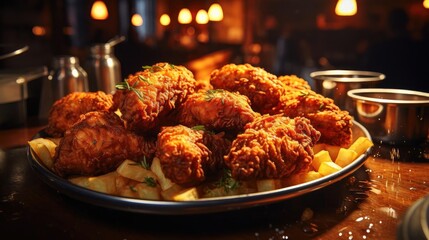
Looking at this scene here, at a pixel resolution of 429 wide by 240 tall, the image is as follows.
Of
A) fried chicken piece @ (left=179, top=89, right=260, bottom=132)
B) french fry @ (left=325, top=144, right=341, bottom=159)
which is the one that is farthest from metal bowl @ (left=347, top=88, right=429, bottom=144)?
fried chicken piece @ (left=179, top=89, right=260, bottom=132)

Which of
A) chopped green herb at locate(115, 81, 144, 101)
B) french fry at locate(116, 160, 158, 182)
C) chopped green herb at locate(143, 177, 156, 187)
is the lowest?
chopped green herb at locate(143, 177, 156, 187)

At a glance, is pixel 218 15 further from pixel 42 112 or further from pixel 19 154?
pixel 19 154

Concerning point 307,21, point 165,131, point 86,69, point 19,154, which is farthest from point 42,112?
point 307,21

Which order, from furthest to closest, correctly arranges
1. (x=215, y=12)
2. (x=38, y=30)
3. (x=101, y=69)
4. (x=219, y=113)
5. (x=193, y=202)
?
(x=38, y=30), (x=215, y=12), (x=101, y=69), (x=219, y=113), (x=193, y=202)

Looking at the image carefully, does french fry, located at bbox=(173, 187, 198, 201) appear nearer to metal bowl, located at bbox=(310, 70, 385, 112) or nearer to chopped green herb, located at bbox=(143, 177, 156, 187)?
chopped green herb, located at bbox=(143, 177, 156, 187)

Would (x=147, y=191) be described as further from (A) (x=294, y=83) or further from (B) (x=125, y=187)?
(A) (x=294, y=83)

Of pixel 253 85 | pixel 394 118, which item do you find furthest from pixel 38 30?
pixel 394 118
